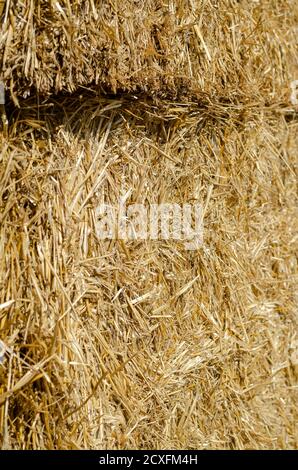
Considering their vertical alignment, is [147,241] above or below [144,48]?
below

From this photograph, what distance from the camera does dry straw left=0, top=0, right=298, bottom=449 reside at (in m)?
1.66

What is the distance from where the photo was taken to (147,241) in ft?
6.40

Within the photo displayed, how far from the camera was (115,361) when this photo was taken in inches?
71.5

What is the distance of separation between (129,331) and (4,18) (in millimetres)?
831

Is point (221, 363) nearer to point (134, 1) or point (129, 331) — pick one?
point (129, 331)

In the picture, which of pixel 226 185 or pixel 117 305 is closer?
pixel 117 305

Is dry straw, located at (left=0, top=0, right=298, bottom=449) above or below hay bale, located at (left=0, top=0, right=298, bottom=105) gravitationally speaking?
below

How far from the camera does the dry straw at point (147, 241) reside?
1.66 meters

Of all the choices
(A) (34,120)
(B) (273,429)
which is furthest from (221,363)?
(A) (34,120)

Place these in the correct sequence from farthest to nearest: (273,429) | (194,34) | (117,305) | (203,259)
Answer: (273,429) < (203,259) < (194,34) < (117,305)

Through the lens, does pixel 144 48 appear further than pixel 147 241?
No

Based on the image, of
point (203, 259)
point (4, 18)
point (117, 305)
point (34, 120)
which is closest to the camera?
point (4, 18)

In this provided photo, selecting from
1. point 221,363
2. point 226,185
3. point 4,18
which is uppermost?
point 4,18

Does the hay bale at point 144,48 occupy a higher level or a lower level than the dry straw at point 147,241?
higher
